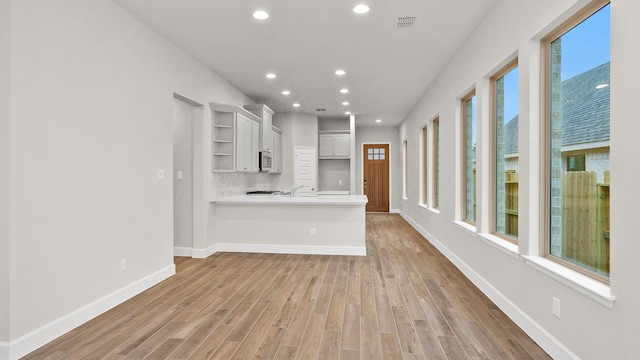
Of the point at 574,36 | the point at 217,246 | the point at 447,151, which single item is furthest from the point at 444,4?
the point at 217,246

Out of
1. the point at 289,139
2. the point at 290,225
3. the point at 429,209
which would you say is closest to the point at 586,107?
the point at 290,225

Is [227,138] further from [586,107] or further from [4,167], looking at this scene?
[586,107]

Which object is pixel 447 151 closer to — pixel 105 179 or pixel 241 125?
pixel 241 125

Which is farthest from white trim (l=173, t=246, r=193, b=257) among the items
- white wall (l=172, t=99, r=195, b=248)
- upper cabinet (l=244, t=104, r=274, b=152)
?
upper cabinet (l=244, t=104, r=274, b=152)

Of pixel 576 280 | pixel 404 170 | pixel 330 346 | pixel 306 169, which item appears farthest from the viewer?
pixel 404 170

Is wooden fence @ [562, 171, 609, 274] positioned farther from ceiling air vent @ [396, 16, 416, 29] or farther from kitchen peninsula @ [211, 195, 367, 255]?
kitchen peninsula @ [211, 195, 367, 255]

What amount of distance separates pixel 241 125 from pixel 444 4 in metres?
3.40

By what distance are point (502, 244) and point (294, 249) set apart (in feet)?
9.64

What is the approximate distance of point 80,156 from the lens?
270 centimetres

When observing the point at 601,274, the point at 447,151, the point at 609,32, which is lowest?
the point at 601,274

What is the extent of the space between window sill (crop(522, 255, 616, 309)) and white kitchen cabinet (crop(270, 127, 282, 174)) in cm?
552

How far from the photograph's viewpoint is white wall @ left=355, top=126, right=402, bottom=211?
33.6 feet

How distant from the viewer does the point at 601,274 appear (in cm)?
191

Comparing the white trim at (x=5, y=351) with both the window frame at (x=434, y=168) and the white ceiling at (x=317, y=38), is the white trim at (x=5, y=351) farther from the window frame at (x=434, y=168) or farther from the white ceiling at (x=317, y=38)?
the window frame at (x=434, y=168)
